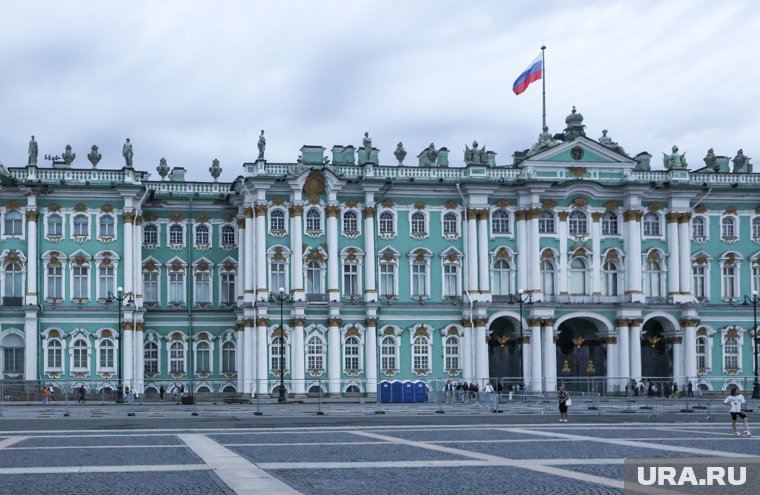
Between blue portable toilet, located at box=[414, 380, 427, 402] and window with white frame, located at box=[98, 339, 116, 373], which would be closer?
blue portable toilet, located at box=[414, 380, 427, 402]

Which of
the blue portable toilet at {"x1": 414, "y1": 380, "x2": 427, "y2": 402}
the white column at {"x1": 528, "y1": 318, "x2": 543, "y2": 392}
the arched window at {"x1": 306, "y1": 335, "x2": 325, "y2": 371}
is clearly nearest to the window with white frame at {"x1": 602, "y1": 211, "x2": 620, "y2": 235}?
the white column at {"x1": 528, "y1": 318, "x2": 543, "y2": 392}

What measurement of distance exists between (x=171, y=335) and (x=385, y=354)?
14.8 meters

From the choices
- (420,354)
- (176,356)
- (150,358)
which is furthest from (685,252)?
(150,358)

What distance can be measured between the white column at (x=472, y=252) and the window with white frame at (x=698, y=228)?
52.0 feet

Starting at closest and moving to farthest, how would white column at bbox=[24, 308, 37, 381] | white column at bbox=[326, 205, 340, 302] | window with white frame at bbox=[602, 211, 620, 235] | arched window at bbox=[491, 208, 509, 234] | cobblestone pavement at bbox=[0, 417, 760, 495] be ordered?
cobblestone pavement at bbox=[0, 417, 760, 495] < white column at bbox=[24, 308, 37, 381] < white column at bbox=[326, 205, 340, 302] < arched window at bbox=[491, 208, 509, 234] < window with white frame at bbox=[602, 211, 620, 235]

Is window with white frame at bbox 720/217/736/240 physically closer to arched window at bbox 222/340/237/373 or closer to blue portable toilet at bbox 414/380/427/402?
blue portable toilet at bbox 414/380/427/402

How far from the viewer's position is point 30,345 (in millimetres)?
74500

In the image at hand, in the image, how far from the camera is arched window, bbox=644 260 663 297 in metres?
80.7

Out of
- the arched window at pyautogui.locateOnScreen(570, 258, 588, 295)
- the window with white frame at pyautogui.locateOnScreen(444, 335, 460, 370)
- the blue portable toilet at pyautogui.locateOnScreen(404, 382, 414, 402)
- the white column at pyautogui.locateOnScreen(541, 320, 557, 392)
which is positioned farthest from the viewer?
the arched window at pyautogui.locateOnScreen(570, 258, 588, 295)

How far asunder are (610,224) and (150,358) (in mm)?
32828

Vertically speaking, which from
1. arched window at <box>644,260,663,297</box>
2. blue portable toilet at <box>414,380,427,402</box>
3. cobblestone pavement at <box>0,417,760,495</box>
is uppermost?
arched window at <box>644,260,663,297</box>

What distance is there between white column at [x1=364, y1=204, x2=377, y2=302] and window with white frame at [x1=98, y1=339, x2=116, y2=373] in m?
16.9

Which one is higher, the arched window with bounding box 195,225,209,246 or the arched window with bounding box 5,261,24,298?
the arched window with bounding box 195,225,209,246

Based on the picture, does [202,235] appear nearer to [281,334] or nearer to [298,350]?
[298,350]
